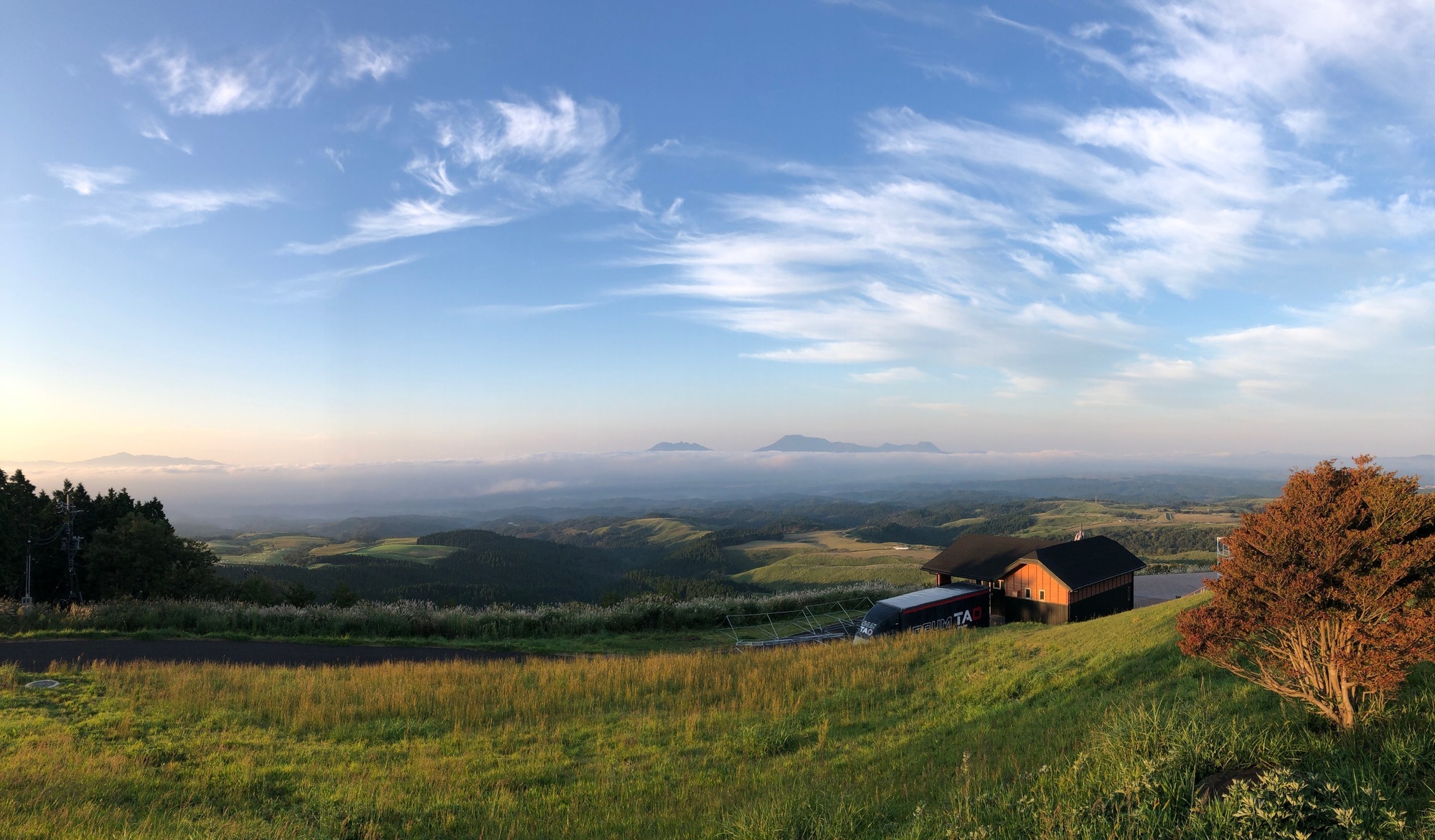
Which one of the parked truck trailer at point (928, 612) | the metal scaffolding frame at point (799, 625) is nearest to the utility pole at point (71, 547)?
the metal scaffolding frame at point (799, 625)

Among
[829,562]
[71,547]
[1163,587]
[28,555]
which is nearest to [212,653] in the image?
[28,555]

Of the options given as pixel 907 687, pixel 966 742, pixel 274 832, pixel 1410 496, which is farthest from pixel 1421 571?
pixel 274 832

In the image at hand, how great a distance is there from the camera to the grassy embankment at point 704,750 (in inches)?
184

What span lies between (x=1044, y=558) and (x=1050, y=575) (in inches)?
34.9

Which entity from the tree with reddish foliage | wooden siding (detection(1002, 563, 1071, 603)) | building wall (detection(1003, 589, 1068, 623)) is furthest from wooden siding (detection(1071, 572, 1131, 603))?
the tree with reddish foliage

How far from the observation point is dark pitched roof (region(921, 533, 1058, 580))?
101 feet

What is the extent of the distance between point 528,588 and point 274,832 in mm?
106905

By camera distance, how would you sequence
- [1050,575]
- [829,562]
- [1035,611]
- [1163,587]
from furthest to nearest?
1. [829,562]
2. [1163,587]
3. [1035,611]
4. [1050,575]

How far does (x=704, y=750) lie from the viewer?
895cm

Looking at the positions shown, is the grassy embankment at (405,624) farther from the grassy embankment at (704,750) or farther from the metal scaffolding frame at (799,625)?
the grassy embankment at (704,750)

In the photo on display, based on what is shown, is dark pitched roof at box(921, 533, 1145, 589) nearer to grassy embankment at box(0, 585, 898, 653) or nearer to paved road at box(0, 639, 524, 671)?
grassy embankment at box(0, 585, 898, 653)

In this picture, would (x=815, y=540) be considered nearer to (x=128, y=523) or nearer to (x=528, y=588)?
(x=528, y=588)

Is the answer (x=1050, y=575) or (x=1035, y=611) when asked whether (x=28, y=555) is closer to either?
(x=1035, y=611)

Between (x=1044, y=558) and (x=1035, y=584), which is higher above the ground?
(x=1044, y=558)
